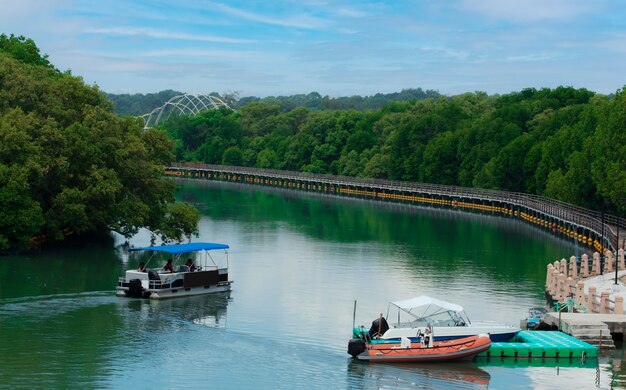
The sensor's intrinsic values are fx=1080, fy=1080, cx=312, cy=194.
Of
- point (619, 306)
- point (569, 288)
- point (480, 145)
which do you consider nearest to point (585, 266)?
point (569, 288)

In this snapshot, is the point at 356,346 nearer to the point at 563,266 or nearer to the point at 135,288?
the point at 135,288

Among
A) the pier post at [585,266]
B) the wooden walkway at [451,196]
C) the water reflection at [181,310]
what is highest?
the wooden walkway at [451,196]

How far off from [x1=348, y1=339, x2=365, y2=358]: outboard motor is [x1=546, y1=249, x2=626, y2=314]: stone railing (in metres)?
12.0

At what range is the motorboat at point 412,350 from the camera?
40594mm

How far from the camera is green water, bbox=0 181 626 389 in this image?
1528 inches

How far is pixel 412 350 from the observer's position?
134ft

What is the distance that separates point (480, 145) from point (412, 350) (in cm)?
9230

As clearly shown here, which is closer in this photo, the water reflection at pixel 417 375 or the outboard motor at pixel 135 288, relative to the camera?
the water reflection at pixel 417 375

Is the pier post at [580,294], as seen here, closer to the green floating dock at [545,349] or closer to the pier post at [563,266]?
the green floating dock at [545,349]

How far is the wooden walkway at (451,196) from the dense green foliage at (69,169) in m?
30.5

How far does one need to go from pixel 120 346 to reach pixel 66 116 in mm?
33670

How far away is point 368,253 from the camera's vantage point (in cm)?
7688

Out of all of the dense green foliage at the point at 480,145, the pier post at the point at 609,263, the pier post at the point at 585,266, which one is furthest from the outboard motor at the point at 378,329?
the dense green foliage at the point at 480,145

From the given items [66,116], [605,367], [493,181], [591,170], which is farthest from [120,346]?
[493,181]
